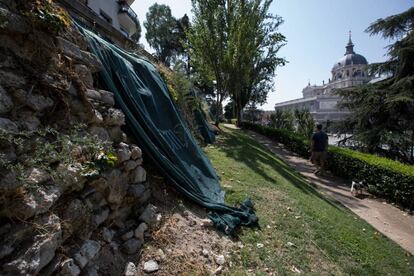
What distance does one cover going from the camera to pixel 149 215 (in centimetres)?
322

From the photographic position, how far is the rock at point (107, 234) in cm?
264

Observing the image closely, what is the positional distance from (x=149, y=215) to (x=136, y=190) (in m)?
0.35

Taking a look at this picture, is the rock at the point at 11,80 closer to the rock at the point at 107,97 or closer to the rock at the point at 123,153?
the rock at the point at 107,97

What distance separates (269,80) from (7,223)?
26357 mm

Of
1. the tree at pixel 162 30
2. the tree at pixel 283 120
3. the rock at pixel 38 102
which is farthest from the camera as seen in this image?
the tree at pixel 162 30

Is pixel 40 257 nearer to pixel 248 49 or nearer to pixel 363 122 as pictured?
pixel 248 49

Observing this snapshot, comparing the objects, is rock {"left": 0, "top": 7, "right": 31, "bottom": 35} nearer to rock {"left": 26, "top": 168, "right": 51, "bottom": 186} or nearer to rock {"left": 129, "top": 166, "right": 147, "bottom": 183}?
rock {"left": 26, "top": 168, "right": 51, "bottom": 186}

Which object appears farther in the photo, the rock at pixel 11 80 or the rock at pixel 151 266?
the rock at pixel 151 266

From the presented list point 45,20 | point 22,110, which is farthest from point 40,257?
point 45,20

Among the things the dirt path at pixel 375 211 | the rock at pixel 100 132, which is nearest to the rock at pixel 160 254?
the rock at pixel 100 132

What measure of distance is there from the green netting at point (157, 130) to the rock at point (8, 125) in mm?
1693

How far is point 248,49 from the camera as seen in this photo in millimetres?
13320

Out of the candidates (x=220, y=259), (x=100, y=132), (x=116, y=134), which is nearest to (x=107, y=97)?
(x=116, y=134)

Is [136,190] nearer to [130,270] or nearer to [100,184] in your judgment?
[100,184]
